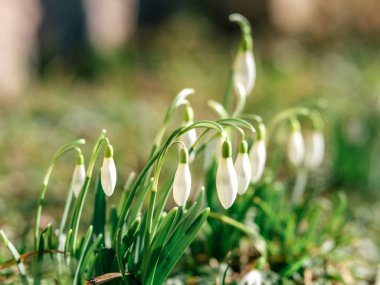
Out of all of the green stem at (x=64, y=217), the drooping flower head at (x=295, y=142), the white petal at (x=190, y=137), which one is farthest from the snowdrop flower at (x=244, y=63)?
the green stem at (x=64, y=217)

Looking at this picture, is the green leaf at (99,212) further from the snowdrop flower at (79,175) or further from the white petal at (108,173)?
the white petal at (108,173)

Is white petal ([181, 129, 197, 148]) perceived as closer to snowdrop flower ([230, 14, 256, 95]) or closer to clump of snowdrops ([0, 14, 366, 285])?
clump of snowdrops ([0, 14, 366, 285])

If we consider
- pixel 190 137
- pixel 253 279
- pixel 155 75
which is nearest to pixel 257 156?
pixel 190 137

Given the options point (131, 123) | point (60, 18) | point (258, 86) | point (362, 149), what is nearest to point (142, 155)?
point (131, 123)

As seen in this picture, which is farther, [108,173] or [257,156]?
[257,156]

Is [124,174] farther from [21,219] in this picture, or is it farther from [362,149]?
[362,149]

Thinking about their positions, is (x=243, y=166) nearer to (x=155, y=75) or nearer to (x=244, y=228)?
(x=244, y=228)

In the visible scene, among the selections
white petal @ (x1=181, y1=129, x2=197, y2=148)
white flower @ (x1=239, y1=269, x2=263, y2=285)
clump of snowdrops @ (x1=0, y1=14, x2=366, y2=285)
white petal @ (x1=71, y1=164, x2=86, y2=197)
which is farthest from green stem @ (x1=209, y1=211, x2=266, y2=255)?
white petal @ (x1=71, y1=164, x2=86, y2=197)
